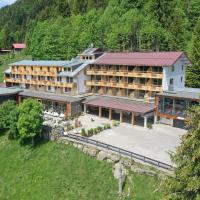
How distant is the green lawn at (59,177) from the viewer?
3006 cm

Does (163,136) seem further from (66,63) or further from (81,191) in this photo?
(66,63)

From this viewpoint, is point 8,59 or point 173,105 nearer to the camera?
point 173,105

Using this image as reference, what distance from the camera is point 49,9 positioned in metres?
124

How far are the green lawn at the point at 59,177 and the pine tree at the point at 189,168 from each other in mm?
8201

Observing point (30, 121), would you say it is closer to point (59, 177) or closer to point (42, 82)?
point (59, 177)

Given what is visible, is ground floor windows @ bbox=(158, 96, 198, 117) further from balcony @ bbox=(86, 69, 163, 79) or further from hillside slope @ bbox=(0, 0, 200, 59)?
hillside slope @ bbox=(0, 0, 200, 59)

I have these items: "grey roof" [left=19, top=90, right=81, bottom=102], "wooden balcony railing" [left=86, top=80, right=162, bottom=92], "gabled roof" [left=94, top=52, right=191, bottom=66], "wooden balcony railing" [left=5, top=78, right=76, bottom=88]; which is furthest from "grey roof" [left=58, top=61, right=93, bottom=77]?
"grey roof" [left=19, top=90, right=81, bottom=102]

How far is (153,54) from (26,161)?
1118 inches

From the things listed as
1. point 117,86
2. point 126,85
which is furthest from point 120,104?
point 117,86

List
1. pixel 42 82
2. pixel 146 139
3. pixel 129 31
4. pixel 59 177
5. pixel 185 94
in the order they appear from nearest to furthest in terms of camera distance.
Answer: pixel 59 177, pixel 146 139, pixel 185 94, pixel 42 82, pixel 129 31

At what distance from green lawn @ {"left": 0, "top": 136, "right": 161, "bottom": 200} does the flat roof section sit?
11.6 metres

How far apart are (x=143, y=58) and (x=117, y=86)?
7114 millimetres

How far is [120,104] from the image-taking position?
47.1 metres

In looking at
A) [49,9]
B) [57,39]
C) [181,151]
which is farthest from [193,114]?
[49,9]
